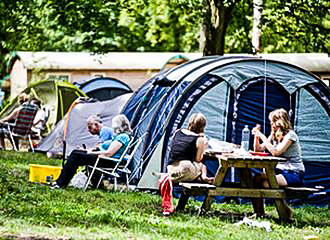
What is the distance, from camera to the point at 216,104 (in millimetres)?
9617

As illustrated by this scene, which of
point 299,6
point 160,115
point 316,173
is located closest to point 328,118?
point 316,173

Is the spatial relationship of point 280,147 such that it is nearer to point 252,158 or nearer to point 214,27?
point 252,158

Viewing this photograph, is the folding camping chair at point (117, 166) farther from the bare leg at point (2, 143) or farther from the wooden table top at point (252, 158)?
the bare leg at point (2, 143)

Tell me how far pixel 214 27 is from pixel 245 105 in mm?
4099

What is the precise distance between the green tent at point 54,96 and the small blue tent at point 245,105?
6.51 m

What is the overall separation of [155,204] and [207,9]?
5866mm

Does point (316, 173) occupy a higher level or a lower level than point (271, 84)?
lower

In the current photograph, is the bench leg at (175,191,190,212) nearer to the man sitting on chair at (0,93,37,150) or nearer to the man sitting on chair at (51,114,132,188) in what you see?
the man sitting on chair at (51,114,132,188)

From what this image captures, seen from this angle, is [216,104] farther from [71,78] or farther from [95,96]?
[71,78]

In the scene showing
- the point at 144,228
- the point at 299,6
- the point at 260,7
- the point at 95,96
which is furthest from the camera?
the point at 95,96

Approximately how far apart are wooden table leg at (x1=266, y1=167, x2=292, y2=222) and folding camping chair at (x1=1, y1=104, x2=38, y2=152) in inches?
300

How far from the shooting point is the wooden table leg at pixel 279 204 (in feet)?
25.0

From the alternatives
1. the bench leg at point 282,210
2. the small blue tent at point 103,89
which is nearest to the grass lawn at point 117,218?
the bench leg at point 282,210

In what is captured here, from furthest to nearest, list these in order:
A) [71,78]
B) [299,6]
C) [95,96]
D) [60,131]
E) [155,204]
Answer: [71,78]
[95,96]
[60,131]
[299,6]
[155,204]
